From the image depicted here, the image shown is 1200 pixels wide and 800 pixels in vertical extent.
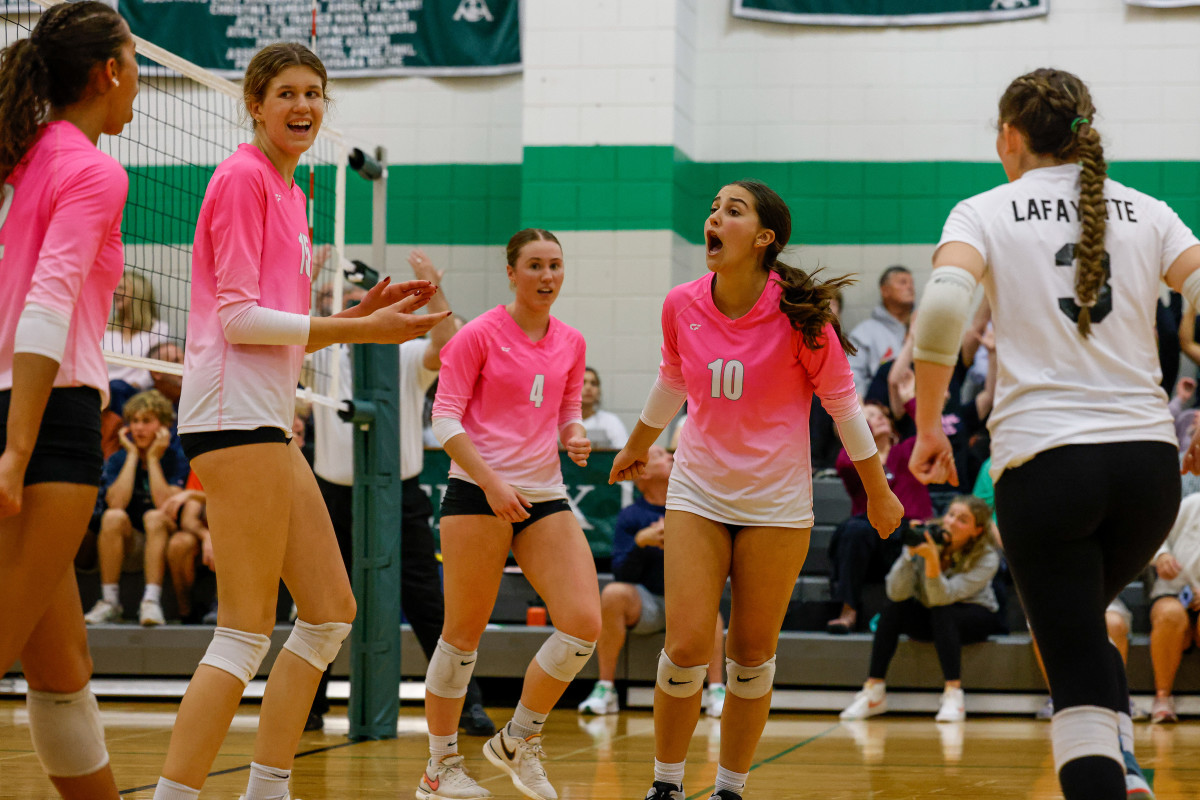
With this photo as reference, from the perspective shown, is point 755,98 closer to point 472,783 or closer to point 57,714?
point 472,783

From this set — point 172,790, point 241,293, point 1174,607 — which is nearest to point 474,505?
point 241,293

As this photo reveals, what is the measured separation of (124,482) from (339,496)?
7.82 ft

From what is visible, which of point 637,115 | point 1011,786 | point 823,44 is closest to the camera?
point 1011,786

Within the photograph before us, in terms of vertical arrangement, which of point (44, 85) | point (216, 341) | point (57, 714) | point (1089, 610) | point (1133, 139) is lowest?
point (57, 714)

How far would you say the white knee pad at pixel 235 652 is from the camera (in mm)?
Answer: 2906

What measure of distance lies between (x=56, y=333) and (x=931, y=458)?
5.93ft

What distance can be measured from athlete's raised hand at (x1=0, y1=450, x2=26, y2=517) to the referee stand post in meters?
3.37

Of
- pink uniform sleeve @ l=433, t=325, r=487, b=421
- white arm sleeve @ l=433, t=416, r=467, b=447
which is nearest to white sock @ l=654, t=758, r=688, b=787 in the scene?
white arm sleeve @ l=433, t=416, r=467, b=447

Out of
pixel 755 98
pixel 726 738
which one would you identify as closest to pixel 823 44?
pixel 755 98

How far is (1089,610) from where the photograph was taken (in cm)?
252

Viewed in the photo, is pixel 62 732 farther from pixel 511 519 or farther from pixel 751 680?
pixel 751 680

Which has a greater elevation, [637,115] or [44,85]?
[637,115]

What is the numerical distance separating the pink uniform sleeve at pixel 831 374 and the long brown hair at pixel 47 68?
2.02 meters

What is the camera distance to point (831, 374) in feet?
12.3
